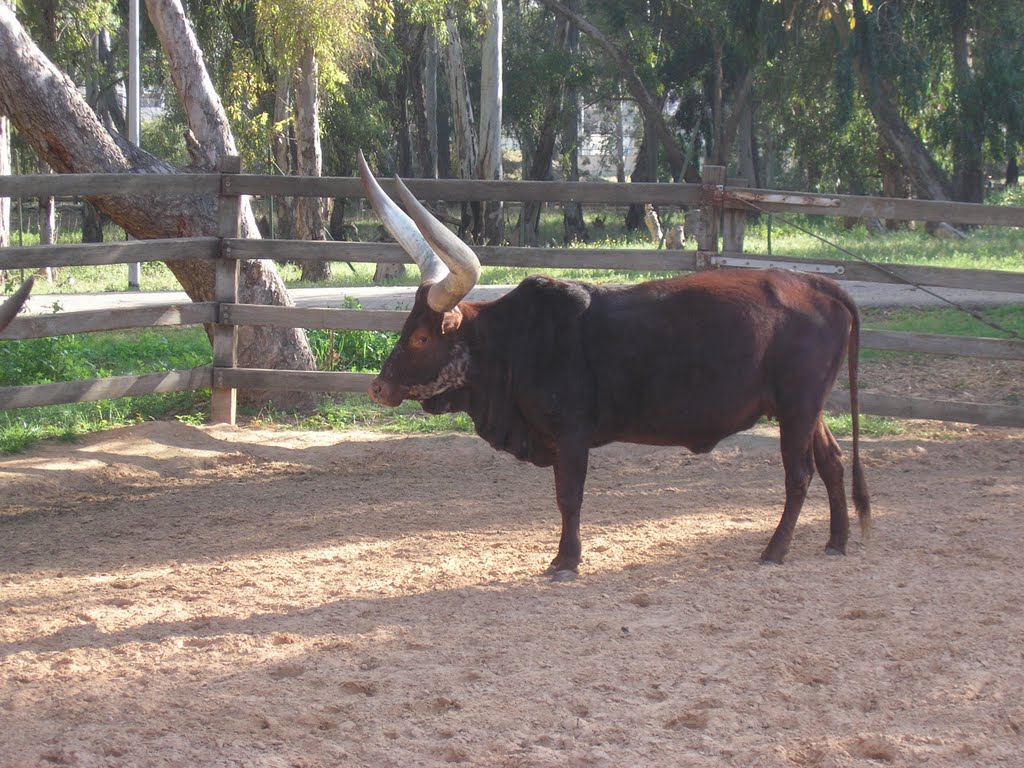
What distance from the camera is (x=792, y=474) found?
6.02 metres

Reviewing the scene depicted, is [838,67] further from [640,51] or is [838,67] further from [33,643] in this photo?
[33,643]

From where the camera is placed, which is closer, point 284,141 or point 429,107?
point 284,141

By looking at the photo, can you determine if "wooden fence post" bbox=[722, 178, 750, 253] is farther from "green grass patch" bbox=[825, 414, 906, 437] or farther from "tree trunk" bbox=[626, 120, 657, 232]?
"tree trunk" bbox=[626, 120, 657, 232]

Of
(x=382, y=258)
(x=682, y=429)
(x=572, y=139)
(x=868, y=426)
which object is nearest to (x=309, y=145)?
(x=382, y=258)

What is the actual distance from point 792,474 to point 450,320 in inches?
73.6

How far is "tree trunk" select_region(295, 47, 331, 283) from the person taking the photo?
69.0ft

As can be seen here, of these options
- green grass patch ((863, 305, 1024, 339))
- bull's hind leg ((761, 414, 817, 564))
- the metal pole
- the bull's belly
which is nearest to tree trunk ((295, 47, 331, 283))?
the metal pole

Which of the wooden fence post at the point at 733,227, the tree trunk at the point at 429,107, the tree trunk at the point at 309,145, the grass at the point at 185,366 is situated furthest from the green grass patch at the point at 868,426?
the tree trunk at the point at 429,107

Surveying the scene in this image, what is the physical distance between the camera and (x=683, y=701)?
4.30 m

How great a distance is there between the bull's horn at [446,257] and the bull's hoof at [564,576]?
1392 mm

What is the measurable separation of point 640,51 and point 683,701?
107 ft

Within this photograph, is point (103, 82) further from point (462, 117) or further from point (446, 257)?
point (446, 257)

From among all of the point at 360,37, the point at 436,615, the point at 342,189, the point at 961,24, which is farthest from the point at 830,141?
the point at 436,615

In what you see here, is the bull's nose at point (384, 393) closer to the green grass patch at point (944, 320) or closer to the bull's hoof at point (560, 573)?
the bull's hoof at point (560, 573)
